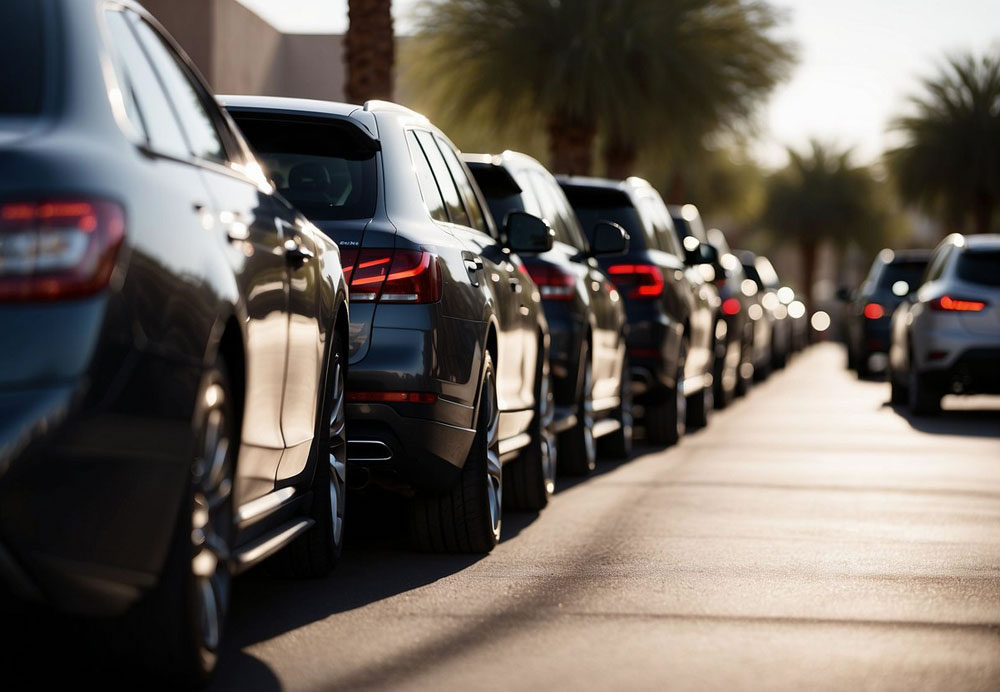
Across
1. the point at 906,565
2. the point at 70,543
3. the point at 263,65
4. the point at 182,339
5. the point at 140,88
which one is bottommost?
the point at 906,565

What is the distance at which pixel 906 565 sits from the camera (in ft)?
25.5

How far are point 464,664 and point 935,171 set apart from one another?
4003cm

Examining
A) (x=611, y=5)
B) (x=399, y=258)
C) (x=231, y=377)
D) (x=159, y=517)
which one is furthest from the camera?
(x=611, y=5)

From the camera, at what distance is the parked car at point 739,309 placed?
19.6 m

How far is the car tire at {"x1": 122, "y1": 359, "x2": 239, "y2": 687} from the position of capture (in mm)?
4559

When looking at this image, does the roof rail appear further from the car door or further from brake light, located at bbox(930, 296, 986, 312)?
brake light, located at bbox(930, 296, 986, 312)

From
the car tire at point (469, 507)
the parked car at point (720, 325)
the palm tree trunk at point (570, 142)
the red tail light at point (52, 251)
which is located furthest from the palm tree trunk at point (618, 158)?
the red tail light at point (52, 251)

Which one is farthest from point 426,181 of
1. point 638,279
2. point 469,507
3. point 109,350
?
point 638,279

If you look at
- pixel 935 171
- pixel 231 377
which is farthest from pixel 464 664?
pixel 935 171

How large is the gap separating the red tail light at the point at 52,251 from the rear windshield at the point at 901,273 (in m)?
23.4

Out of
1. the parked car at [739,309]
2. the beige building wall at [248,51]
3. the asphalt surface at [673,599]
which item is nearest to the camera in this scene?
the asphalt surface at [673,599]

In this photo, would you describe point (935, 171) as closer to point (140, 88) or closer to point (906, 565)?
point (906, 565)

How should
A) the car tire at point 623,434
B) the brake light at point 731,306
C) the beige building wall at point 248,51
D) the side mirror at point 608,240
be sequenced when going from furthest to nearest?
the beige building wall at point 248,51 → the brake light at point 731,306 → the car tire at point 623,434 → the side mirror at point 608,240

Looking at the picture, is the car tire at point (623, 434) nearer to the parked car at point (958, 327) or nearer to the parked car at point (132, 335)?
the parked car at point (958, 327)
